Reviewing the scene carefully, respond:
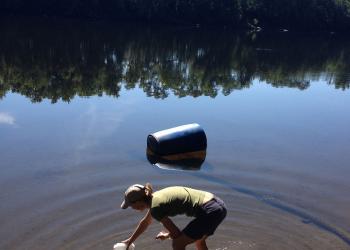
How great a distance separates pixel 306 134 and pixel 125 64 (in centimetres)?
1368

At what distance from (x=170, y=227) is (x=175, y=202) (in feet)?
1.09

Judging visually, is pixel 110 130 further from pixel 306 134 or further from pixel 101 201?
pixel 306 134

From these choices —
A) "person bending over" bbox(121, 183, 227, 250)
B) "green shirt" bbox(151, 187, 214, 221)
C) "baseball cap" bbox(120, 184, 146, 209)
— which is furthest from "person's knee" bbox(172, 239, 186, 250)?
"baseball cap" bbox(120, 184, 146, 209)

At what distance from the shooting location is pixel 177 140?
13219mm

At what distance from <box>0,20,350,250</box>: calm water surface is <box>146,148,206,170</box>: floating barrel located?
0.23 metres

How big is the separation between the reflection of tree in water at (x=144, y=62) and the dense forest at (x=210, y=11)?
23.8 feet

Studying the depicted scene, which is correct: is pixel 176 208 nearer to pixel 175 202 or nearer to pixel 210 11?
pixel 175 202

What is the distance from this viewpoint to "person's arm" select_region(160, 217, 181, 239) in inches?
242

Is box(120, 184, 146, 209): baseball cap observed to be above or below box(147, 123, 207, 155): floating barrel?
above

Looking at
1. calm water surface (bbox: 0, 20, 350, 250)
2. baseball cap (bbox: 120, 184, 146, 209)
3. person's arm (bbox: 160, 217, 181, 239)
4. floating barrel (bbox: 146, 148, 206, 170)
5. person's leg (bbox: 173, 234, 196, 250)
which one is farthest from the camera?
floating barrel (bbox: 146, 148, 206, 170)

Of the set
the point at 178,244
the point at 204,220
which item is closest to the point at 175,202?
the point at 204,220

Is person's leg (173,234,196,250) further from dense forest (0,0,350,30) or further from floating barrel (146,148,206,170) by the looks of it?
dense forest (0,0,350,30)

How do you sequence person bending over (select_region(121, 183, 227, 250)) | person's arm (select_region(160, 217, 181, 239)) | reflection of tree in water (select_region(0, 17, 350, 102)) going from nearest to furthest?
person bending over (select_region(121, 183, 227, 250))
person's arm (select_region(160, 217, 181, 239))
reflection of tree in water (select_region(0, 17, 350, 102))

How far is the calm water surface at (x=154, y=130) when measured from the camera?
9.23 meters
